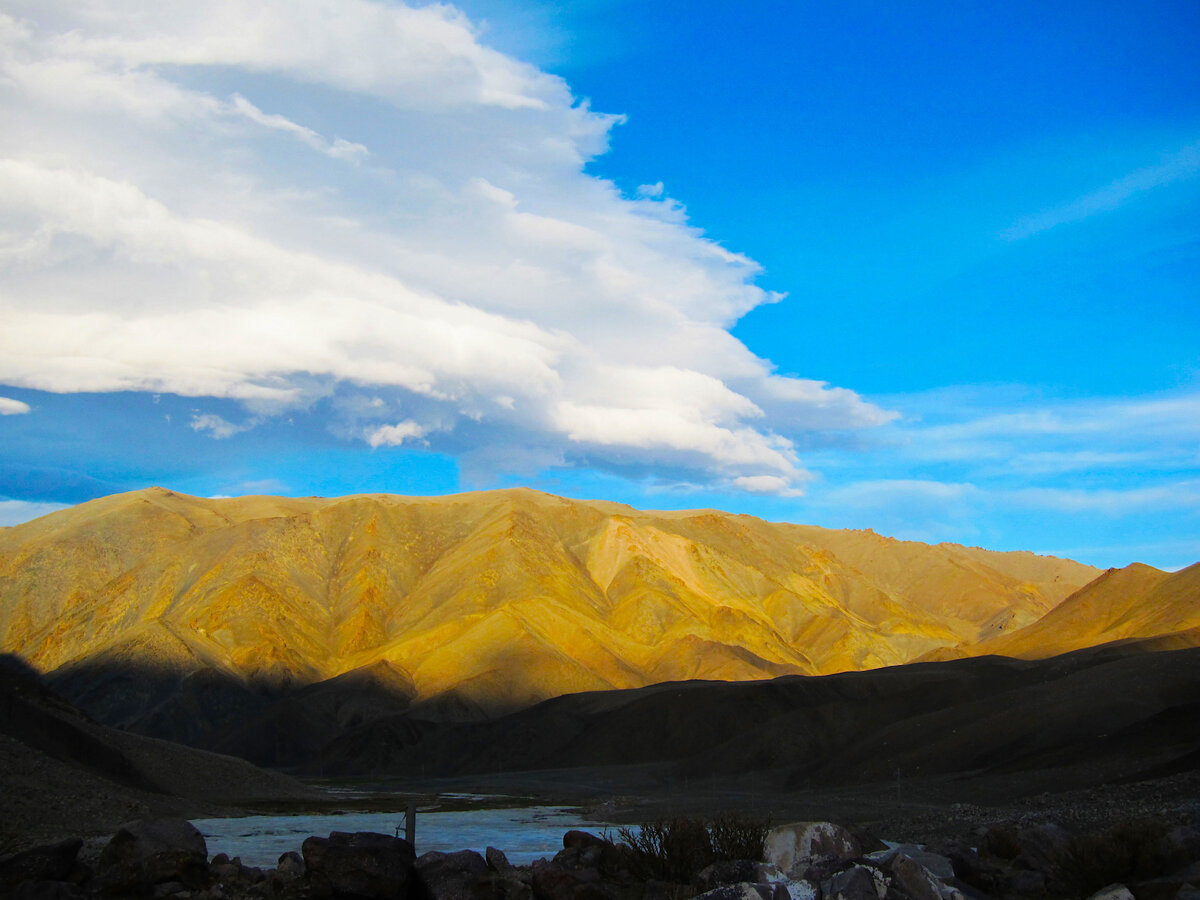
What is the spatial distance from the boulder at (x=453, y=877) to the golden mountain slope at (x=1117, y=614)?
8761cm

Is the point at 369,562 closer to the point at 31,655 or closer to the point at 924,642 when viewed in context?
the point at 31,655

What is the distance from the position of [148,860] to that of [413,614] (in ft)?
448

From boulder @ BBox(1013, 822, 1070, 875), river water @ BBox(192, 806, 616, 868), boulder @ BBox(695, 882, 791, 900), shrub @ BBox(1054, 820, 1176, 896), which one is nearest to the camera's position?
boulder @ BBox(695, 882, 791, 900)

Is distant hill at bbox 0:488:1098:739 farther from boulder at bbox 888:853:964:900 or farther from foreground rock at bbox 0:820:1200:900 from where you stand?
boulder at bbox 888:853:964:900

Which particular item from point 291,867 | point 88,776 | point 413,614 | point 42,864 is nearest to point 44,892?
point 42,864

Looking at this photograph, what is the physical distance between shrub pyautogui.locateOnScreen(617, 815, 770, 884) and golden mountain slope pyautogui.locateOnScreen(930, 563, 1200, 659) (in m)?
85.2

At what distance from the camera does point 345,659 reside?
142m

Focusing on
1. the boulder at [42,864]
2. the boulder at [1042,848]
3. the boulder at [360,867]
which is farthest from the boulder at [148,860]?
the boulder at [1042,848]

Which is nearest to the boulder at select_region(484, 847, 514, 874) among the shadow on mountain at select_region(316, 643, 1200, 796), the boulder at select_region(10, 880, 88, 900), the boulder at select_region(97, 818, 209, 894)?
the boulder at select_region(97, 818, 209, 894)

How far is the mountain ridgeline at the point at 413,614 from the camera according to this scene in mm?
120250

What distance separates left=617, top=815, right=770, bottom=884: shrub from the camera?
15680 millimetres

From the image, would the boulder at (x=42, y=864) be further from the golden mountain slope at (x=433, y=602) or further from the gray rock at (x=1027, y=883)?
the golden mountain slope at (x=433, y=602)

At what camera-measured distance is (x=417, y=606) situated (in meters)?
152

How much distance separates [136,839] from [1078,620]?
11059 cm
